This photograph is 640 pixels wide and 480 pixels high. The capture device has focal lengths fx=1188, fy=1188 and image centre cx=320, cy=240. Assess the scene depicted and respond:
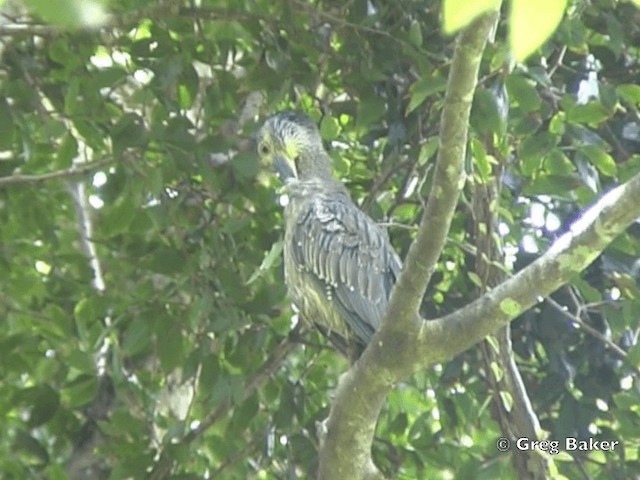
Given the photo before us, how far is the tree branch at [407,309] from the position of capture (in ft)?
6.69

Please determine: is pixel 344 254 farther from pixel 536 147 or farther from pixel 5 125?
pixel 5 125

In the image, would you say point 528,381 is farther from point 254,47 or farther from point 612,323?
point 254,47

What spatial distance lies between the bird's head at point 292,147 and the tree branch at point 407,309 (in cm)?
122

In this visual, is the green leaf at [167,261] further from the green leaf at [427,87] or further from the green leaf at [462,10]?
the green leaf at [462,10]

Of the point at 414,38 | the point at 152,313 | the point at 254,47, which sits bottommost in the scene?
the point at 152,313

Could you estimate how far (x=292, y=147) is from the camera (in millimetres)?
3598

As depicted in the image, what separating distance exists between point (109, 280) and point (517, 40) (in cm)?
376

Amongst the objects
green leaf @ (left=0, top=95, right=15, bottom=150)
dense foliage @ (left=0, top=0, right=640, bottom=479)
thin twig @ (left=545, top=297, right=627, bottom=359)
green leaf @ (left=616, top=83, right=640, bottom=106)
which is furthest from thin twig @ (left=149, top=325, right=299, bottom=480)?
green leaf @ (left=616, top=83, right=640, bottom=106)

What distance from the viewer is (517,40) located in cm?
81

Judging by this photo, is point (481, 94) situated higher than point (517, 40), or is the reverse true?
point (517, 40)

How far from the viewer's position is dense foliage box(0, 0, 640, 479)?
11.2ft

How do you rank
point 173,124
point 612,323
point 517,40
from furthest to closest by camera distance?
point 173,124 → point 612,323 → point 517,40

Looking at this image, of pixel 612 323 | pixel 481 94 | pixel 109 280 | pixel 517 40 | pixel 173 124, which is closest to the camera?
pixel 517 40

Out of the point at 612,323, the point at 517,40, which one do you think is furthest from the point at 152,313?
the point at 517,40
